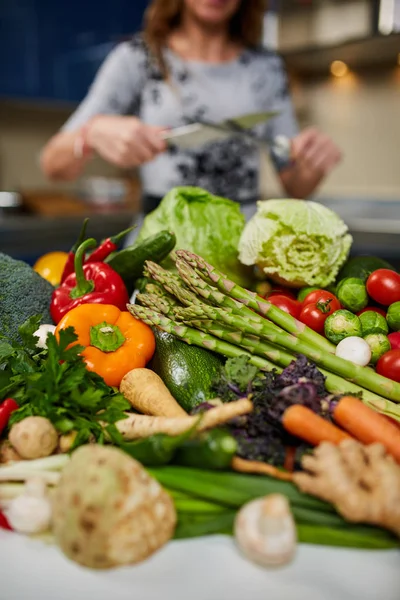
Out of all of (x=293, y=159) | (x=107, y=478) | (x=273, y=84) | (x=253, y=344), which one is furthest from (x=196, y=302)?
(x=273, y=84)

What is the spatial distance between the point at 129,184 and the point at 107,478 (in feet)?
17.7

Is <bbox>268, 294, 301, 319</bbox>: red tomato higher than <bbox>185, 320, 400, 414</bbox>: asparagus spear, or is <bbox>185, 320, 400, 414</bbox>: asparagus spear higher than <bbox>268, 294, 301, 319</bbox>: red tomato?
<bbox>268, 294, 301, 319</bbox>: red tomato

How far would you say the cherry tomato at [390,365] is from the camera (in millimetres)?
1167

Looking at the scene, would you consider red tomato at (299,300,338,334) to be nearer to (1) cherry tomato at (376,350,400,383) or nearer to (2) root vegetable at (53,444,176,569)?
(1) cherry tomato at (376,350,400,383)

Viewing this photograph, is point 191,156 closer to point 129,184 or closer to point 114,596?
point 114,596

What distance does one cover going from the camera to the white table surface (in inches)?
30.2

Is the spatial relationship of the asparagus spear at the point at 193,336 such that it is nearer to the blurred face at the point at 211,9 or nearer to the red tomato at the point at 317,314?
the red tomato at the point at 317,314

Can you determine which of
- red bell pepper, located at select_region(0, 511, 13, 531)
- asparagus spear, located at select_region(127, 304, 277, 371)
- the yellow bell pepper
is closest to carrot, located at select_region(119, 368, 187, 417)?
asparagus spear, located at select_region(127, 304, 277, 371)

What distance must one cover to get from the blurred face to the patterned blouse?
0.20 meters

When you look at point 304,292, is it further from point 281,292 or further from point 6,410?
point 6,410

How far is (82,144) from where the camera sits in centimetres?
238

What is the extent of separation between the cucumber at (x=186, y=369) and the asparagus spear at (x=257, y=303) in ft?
0.46

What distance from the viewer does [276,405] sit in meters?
0.98

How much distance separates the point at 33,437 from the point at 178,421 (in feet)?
0.83
